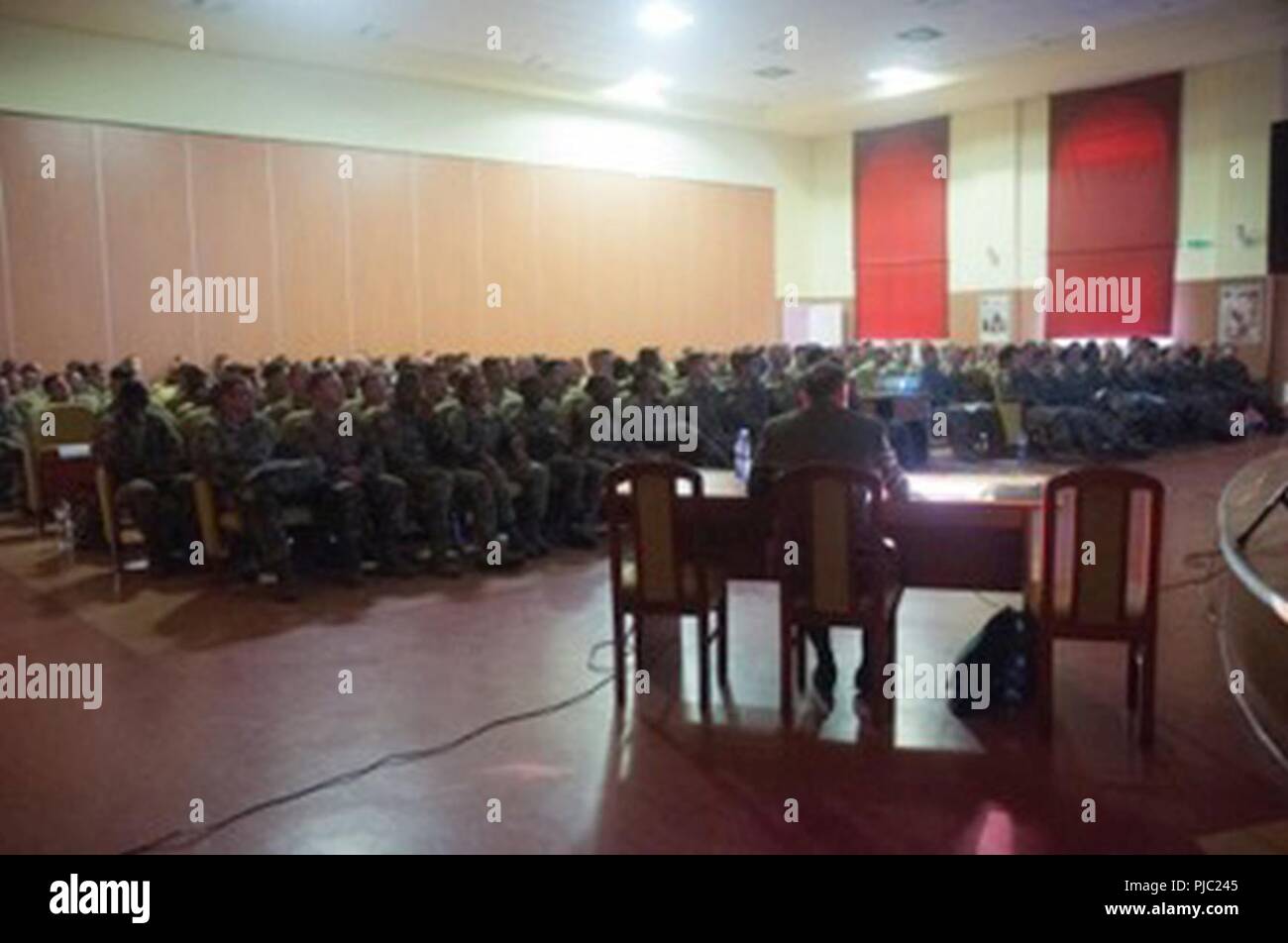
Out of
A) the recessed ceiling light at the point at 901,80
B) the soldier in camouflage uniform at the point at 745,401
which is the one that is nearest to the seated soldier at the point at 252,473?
the soldier in camouflage uniform at the point at 745,401

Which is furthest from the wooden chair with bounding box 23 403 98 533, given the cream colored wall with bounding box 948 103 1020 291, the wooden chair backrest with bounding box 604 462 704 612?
the cream colored wall with bounding box 948 103 1020 291

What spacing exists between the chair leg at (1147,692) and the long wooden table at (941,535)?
499mm

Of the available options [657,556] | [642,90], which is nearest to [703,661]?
Answer: [657,556]

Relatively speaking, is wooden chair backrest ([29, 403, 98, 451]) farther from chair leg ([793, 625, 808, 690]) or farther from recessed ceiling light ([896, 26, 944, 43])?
recessed ceiling light ([896, 26, 944, 43])

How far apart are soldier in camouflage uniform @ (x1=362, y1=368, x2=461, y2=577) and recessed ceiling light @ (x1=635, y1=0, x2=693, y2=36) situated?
533 centimetres

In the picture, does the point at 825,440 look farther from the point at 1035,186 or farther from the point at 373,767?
the point at 1035,186

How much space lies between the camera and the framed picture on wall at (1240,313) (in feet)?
42.2

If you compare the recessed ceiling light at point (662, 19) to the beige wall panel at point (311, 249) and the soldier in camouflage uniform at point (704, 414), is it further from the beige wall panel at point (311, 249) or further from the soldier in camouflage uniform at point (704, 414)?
the beige wall panel at point (311, 249)

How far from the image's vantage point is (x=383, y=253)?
12.9m

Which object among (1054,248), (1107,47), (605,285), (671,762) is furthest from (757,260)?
(671,762)

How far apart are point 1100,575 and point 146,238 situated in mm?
10417

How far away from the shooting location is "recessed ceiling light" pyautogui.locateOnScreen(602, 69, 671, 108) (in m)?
13.1
